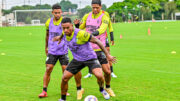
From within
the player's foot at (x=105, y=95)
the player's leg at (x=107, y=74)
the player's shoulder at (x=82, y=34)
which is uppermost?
the player's shoulder at (x=82, y=34)

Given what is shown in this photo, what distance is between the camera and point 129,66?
14250 mm

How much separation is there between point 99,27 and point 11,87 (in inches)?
118

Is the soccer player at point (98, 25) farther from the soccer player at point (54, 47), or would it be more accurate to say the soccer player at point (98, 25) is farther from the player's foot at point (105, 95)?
the soccer player at point (54, 47)

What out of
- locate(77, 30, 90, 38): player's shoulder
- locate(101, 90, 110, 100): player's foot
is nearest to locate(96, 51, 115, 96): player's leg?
locate(101, 90, 110, 100): player's foot

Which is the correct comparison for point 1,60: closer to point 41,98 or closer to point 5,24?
point 41,98

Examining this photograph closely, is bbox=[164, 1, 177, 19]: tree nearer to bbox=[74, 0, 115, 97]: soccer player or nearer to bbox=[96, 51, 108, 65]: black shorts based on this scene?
bbox=[74, 0, 115, 97]: soccer player

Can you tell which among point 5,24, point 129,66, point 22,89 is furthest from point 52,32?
point 5,24

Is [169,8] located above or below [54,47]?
above

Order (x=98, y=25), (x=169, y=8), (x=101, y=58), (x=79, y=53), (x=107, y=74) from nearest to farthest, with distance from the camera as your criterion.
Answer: (x=79, y=53) < (x=107, y=74) < (x=101, y=58) < (x=98, y=25) < (x=169, y=8)

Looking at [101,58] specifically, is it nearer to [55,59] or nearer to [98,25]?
[98,25]

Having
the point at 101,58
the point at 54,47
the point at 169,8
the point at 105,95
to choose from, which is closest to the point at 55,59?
the point at 54,47

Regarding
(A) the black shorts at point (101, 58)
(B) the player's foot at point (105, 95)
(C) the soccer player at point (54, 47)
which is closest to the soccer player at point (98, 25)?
(A) the black shorts at point (101, 58)

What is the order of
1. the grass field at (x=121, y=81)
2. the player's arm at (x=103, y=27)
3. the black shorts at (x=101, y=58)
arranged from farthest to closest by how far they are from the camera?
the black shorts at (x=101, y=58) → the player's arm at (x=103, y=27) → the grass field at (x=121, y=81)

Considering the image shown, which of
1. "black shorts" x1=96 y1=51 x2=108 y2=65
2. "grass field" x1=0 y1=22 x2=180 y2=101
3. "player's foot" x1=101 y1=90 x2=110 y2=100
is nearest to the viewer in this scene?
"player's foot" x1=101 y1=90 x2=110 y2=100
